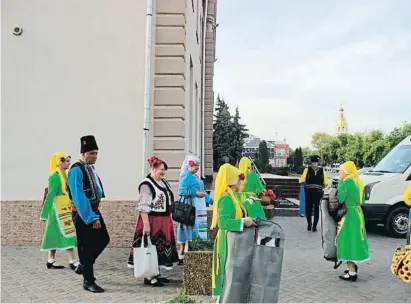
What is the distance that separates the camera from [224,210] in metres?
4.69

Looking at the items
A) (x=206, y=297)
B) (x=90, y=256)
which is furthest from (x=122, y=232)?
(x=206, y=297)

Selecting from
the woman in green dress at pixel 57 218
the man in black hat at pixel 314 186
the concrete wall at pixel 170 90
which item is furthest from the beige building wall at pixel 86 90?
the man in black hat at pixel 314 186

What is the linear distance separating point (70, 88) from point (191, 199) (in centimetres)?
377

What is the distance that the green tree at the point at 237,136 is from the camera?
50.8 meters

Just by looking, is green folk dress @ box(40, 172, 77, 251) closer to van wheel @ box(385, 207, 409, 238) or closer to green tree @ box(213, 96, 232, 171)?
van wheel @ box(385, 207, 409, 238)

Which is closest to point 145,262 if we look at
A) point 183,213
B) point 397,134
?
point 183,213

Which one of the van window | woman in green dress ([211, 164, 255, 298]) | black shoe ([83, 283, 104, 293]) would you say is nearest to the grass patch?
woman in green dress ([211, 164, 255, 298])

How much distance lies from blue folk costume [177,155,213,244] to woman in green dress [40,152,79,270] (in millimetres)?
1821

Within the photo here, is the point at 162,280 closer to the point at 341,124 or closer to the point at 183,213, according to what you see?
the point at 183,213

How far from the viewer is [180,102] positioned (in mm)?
9609

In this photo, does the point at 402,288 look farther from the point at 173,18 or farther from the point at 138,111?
the point at 173,18

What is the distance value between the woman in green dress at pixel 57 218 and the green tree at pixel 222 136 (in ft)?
134

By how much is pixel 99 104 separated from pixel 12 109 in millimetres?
1832

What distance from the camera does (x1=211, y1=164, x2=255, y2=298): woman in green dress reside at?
4.68m
